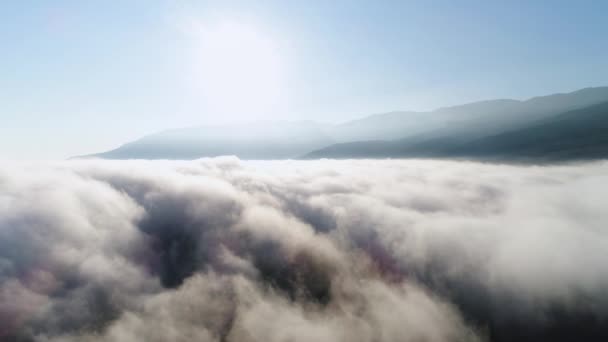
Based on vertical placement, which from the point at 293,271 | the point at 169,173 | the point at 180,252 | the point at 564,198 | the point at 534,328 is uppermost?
the point at 169,173

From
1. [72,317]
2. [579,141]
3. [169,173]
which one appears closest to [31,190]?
[72,317]

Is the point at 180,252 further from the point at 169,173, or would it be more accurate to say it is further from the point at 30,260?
the point at 169,173

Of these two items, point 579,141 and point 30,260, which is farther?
point 579,141

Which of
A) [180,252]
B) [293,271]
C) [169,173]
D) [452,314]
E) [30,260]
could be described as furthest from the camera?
[169,173]

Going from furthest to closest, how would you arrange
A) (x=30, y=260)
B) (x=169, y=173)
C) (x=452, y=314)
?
(x=169, y=173)
(x=452, y=314)
(x=30, y=260)

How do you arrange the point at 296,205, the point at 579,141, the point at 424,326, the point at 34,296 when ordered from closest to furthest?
the point at 34,296 → the point at 424,326 → the point at 296,205 → the point at 579,141

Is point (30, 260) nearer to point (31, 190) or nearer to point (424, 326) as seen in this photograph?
point (31, 190)

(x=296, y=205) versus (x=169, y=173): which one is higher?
(x=169, y=173)

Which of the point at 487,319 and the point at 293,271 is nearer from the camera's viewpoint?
the point at 487,319

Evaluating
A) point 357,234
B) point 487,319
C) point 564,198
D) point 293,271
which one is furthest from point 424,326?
point 564,198
